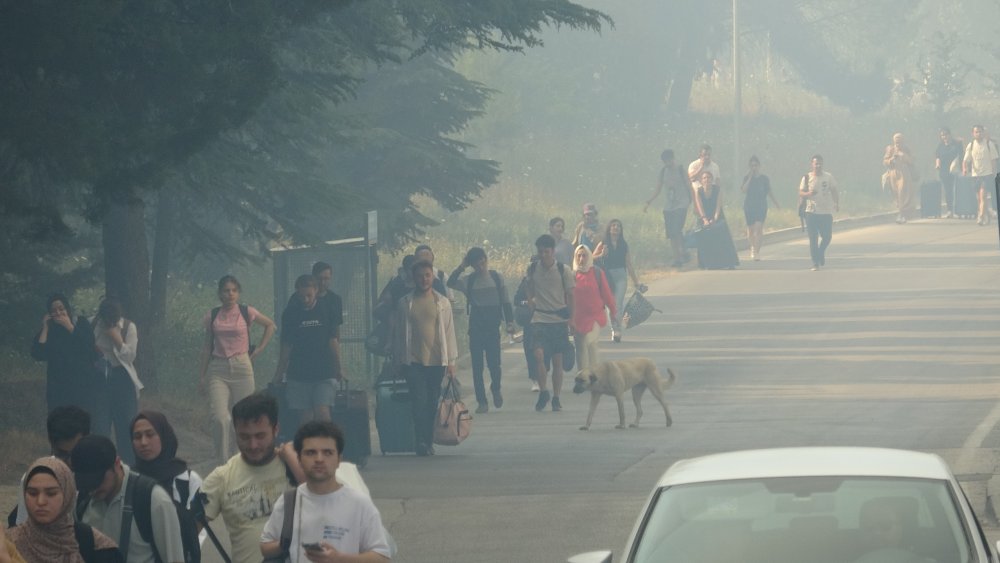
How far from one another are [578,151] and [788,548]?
53637mm

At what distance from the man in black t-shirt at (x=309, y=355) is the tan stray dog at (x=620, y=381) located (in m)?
3.14

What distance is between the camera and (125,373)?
16609 mm

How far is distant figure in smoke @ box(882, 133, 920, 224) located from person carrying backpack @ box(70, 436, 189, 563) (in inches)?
1350

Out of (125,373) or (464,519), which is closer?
(464,519)

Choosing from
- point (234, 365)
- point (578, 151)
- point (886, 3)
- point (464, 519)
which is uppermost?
point (886, 3)

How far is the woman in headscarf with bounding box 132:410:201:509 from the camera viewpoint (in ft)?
25.1

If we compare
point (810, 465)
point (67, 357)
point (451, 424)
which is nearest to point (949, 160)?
point (451, 424)

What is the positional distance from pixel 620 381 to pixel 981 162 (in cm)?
2129

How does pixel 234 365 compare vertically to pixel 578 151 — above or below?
below

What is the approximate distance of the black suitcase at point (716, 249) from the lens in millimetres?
33062

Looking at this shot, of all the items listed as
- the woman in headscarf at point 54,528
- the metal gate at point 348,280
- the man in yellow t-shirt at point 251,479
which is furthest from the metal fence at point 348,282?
the woman in headscarf at point 54,528

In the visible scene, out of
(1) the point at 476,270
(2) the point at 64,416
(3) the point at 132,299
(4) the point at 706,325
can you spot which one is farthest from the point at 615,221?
(2) the point at 64,416

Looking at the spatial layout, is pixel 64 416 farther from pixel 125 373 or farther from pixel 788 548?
pixel 125 373

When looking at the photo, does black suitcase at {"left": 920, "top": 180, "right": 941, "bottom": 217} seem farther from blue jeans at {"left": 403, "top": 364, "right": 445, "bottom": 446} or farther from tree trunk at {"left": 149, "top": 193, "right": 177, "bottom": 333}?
blue jeans at {"left": 403, "top": 364, "right": 445, "bottom": 446}
